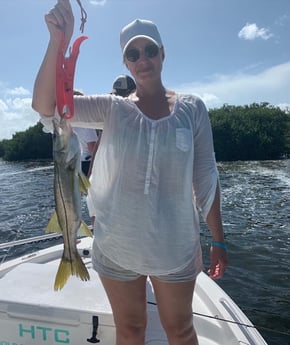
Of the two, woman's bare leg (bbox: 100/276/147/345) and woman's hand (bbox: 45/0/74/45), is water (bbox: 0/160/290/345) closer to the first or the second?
woman's bare leg (bbox: 100/276/147/345)

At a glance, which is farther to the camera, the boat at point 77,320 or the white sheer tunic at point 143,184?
the boat at point 77,320

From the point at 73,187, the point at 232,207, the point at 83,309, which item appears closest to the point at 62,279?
the point at 73,187

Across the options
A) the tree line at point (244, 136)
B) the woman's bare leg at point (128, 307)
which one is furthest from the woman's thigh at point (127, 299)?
the tree line at point (244, 136)

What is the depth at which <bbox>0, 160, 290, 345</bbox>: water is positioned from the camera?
20.4 feet

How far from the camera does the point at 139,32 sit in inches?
84.0

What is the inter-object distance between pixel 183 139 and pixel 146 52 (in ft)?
1.78

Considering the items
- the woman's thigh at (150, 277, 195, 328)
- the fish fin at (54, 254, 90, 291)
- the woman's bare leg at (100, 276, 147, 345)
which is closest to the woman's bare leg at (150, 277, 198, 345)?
the woman's thigh at (150, 277, 195, 328)

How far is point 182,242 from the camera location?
2090mm

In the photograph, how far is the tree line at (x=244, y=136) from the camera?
161 ft

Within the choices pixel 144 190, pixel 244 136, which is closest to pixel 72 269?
pixel 144 190

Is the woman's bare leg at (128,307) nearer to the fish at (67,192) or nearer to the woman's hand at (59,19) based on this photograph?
the fish at (67,192)

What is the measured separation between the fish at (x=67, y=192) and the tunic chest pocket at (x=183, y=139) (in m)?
0.54

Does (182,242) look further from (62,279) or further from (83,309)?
(83,309)

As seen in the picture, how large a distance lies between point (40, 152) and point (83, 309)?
209ft
